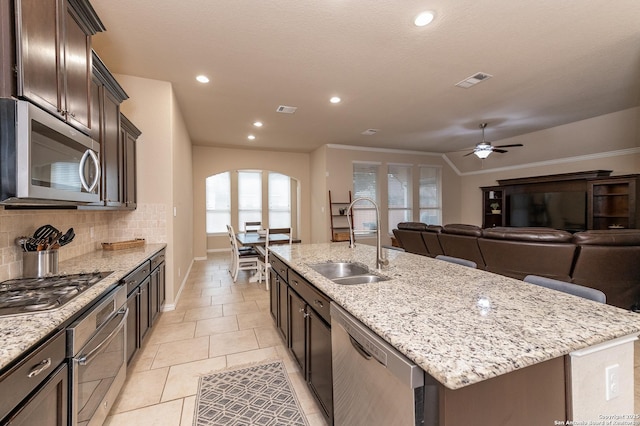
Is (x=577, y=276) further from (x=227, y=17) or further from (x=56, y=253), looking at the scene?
(x=56, y=253)

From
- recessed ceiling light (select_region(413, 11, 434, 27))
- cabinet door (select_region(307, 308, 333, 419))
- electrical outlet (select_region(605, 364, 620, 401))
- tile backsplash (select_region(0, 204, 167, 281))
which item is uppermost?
recessed ceiling light (select_region(413, 11, 434, 27))

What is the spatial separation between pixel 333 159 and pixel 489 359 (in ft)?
21.0

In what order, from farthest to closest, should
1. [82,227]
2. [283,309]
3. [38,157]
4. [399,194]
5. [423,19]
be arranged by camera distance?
[399,194]
[82,227]
[283,309]
[423,19]
[38,157]

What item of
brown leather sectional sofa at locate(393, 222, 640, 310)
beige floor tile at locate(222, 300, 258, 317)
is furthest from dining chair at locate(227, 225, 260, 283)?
brown leather sectional sofa at locate(393, 222, 640, 310)

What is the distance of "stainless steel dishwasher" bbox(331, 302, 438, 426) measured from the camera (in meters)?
0.81

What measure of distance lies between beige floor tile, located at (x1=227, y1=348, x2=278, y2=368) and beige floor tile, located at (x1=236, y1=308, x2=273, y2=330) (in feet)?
1.78

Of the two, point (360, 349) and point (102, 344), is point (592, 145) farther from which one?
point (102, 344)

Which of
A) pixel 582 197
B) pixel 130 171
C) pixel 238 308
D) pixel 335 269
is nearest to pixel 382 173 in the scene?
pixel 582 197

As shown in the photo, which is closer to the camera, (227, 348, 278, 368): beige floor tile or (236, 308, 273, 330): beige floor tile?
(227, 348, 278, 368): beige floor tile

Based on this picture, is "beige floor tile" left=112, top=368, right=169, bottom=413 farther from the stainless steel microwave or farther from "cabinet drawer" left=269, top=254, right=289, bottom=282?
the stainless steel microwave

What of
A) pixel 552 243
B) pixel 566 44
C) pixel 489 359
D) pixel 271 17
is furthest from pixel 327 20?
pixel 552 243

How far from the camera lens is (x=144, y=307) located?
2424 millimetres

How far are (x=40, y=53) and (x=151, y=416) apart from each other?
2149 millimetres

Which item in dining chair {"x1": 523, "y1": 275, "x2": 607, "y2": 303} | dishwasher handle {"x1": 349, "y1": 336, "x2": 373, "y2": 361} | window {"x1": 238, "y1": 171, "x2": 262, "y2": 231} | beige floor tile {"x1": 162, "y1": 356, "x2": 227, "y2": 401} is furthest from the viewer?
window {"x1": 238, "y1": 171, "x2": 262, "y2": 231}
